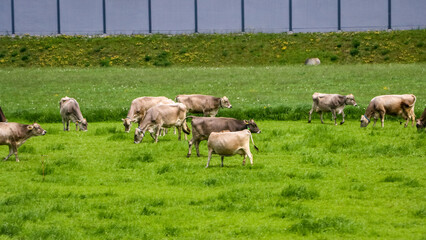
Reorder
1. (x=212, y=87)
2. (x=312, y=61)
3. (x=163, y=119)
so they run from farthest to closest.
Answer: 1. (x=312, y=61)
2. (x=212, y=87)
3. (x=163, y=119)

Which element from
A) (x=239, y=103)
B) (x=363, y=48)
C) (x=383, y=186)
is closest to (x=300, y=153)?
(x=383, y=186)

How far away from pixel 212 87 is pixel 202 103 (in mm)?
15084

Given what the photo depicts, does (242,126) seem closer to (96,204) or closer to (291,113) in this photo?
(96,204)

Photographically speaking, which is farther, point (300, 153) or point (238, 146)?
point (300, 153)

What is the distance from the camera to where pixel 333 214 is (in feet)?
40.3

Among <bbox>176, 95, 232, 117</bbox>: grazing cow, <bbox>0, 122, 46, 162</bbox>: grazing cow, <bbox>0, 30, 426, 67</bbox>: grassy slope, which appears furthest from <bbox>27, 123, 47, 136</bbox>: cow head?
<bbox>0, 30, 426, 67</bbox>: grassy slope

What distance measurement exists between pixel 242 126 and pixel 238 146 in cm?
282

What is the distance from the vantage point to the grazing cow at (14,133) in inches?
709

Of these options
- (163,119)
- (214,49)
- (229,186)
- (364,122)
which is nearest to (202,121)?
(163,119)

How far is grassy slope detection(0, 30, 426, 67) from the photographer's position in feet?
210

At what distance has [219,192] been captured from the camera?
45.8ft

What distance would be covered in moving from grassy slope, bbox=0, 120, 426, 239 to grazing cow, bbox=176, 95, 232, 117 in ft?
18.6

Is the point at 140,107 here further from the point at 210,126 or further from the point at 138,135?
the point at 210,126

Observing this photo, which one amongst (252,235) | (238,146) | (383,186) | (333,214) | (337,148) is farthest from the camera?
(337,148)
